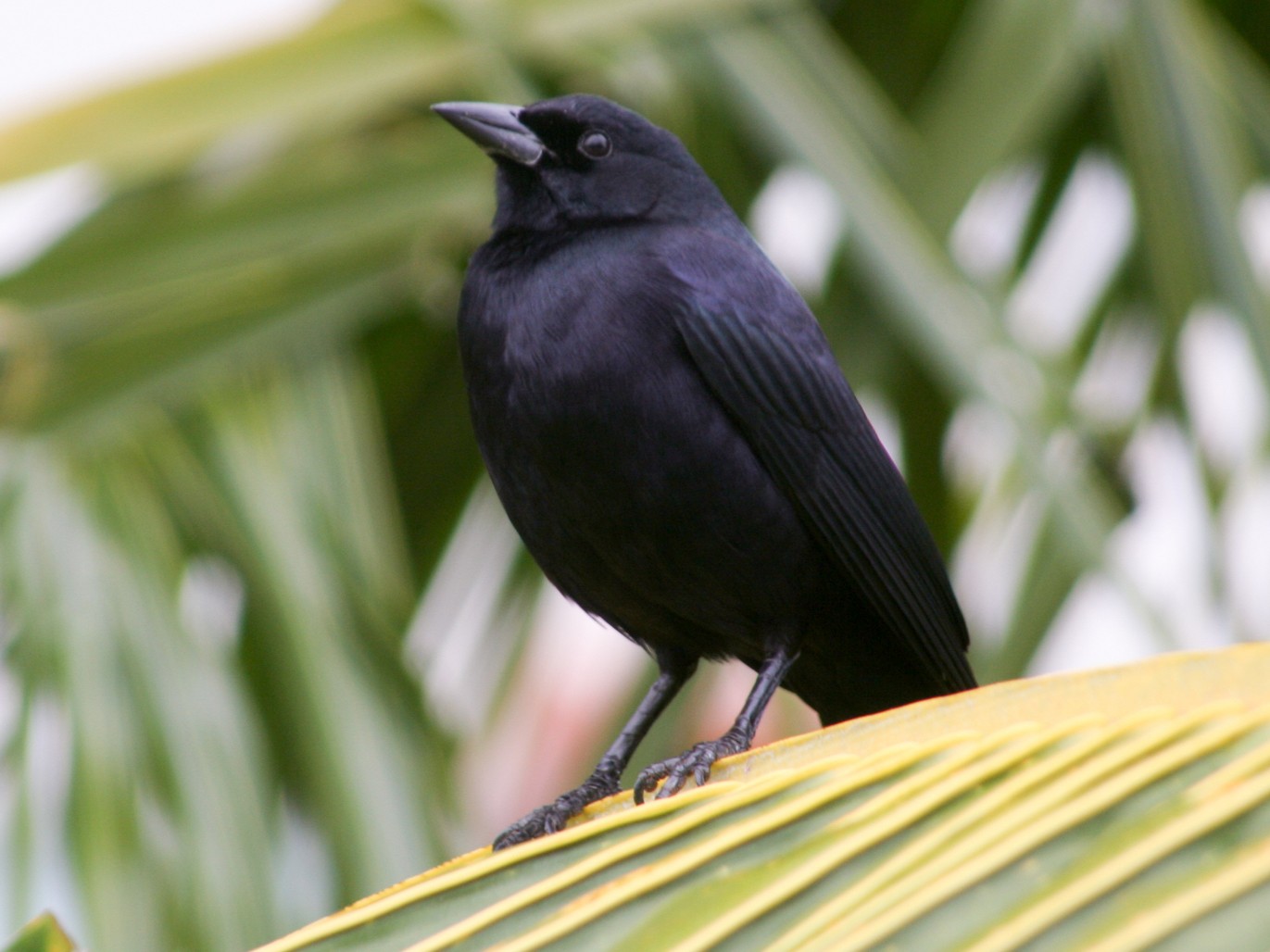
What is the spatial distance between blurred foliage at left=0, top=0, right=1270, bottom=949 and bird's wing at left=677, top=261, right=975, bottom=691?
7.8 inches

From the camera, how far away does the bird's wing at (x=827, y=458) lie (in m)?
2.23

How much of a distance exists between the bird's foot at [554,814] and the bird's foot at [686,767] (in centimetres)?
13

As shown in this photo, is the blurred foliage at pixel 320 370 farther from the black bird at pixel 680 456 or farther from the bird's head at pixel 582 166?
the black bird at pixel 680 456

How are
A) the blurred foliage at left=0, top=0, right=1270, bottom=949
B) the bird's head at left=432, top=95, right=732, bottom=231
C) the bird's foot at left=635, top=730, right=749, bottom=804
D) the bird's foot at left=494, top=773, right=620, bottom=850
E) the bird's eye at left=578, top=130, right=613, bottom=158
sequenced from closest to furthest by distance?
the bird's foot at left=635, top=730, right=749, bottom=804, the bird's foot at left=494, top=773, right=620, bottom=850, the blurred foliage at left=0, top=0, right=1270, bottom=949, the bird's head at left=432, top=95, right=732, bottom=231, the bird's eye at left=578, top=130, right=613, bottom=158

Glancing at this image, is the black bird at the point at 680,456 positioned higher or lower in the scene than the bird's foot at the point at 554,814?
higher

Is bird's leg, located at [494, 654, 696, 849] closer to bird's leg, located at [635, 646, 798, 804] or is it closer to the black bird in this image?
the black bird

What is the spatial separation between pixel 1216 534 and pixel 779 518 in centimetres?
108

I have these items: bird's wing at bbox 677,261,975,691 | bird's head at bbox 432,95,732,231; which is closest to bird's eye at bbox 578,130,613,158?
bird's head at bbox 432,95,732,231

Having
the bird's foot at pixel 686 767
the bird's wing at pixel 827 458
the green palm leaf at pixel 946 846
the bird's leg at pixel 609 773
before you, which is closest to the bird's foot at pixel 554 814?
the bird's leg at pixel 609 773

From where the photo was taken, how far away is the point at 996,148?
294cm

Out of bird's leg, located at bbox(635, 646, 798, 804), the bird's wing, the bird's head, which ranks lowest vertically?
bird's leg, located at bbox(635, 646, 798, 804)

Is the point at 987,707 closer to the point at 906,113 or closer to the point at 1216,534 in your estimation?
the point at 1216,534

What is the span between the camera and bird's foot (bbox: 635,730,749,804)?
1833 millimetres

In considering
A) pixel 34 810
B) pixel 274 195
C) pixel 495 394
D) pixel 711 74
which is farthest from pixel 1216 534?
pixel 34 810
